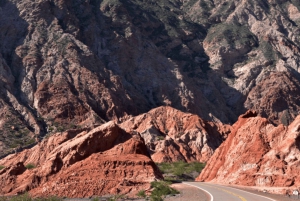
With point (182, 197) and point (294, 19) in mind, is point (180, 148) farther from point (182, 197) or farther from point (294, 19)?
point (294, 19)

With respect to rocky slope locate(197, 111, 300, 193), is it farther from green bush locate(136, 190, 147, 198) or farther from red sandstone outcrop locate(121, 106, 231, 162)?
red sandstone outcrop locate(121, 106, 231, 162)

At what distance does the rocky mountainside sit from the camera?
370ft

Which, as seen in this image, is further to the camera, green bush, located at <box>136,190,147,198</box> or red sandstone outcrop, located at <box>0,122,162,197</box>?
red sandstone outcrop, located at <box>0,122,162,197</box>

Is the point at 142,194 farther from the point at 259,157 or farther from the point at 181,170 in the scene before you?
the point at 181,170

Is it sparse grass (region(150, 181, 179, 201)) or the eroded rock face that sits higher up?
the eroded rock face

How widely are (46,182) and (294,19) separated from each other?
6617 inches

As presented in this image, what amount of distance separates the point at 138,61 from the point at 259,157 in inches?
3833

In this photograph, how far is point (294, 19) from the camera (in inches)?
7534

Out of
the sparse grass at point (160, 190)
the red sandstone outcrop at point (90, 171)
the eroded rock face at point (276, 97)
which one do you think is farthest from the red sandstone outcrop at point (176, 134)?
the sparse grass at point (160, 190)

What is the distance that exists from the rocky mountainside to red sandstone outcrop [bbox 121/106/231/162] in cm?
896

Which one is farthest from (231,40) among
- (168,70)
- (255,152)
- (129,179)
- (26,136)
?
(129,179)

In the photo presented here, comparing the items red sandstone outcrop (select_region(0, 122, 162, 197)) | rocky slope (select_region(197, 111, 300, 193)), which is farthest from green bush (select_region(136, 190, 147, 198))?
rocky slope (select_region(197, 111, 300, 193))

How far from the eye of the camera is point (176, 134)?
116 metres

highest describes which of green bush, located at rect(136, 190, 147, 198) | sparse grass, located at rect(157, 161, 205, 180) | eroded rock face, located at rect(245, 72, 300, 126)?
eroded rock face, located at rect(245, 72, 300, 126)
